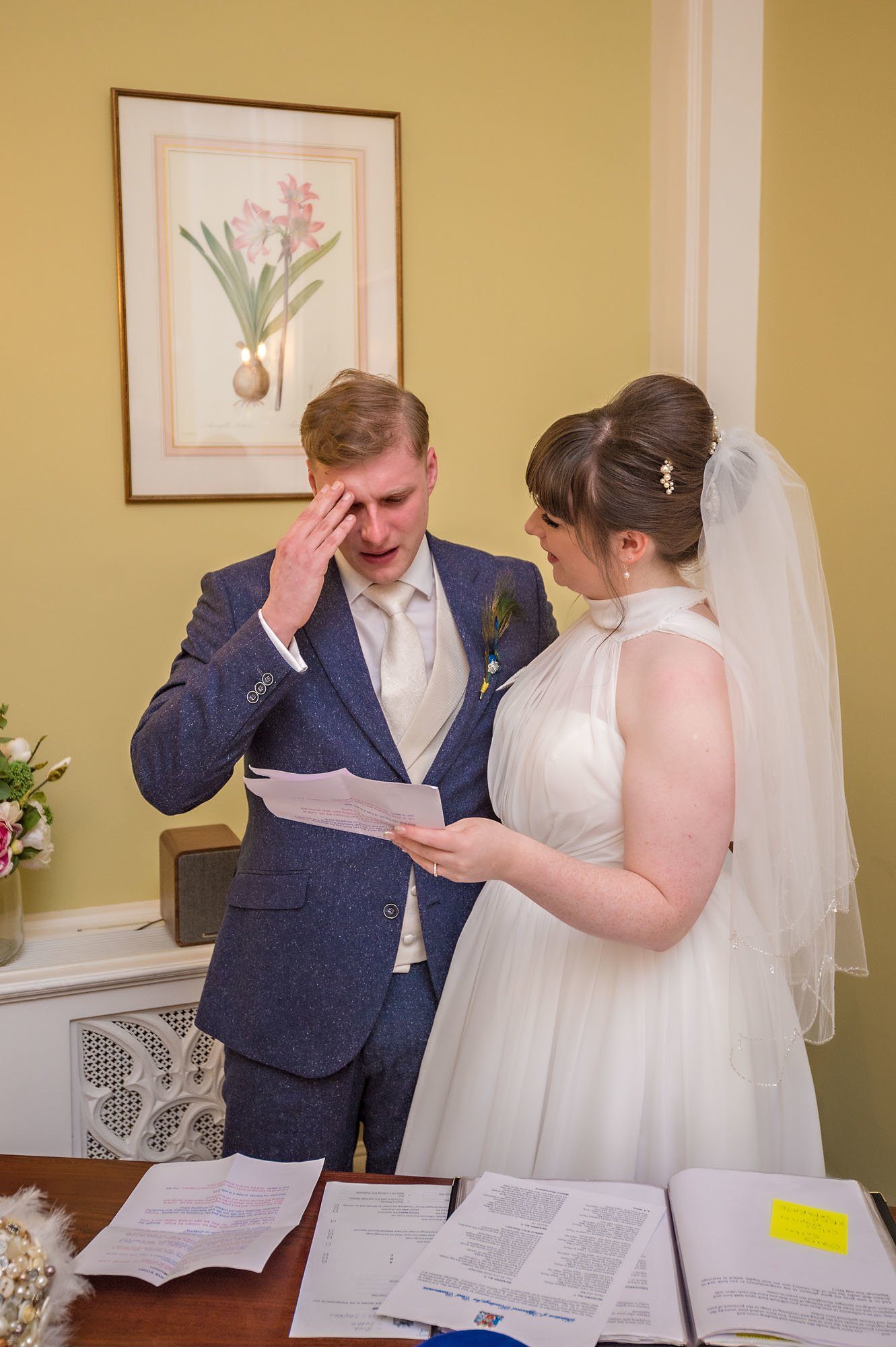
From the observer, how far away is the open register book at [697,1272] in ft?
3.76

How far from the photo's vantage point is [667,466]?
1753 millimetres

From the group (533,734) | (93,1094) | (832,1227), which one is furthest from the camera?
(93,1094)

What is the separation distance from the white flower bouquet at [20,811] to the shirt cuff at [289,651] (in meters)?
1.06

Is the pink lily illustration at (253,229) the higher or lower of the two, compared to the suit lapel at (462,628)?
higher

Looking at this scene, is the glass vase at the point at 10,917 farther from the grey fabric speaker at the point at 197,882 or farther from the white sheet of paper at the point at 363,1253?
the white sheet of paper at the point at 363,1253

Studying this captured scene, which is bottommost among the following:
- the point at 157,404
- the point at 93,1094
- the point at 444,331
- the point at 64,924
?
the point at 93,1094

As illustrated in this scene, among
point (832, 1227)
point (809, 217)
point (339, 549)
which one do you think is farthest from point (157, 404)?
point (832, 1227)

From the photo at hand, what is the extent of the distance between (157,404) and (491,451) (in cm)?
91

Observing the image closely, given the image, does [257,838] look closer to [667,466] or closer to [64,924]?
[667,466]

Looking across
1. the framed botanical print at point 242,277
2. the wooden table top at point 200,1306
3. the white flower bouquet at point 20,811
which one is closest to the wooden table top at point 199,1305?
the wooden table top at point 200,1306

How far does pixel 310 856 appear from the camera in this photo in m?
1.97

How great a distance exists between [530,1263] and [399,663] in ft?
3.42

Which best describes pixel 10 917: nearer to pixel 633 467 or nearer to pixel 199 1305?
pixel 199 1305

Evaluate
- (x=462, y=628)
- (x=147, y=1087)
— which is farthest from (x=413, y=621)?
(x=147, y=1087)
